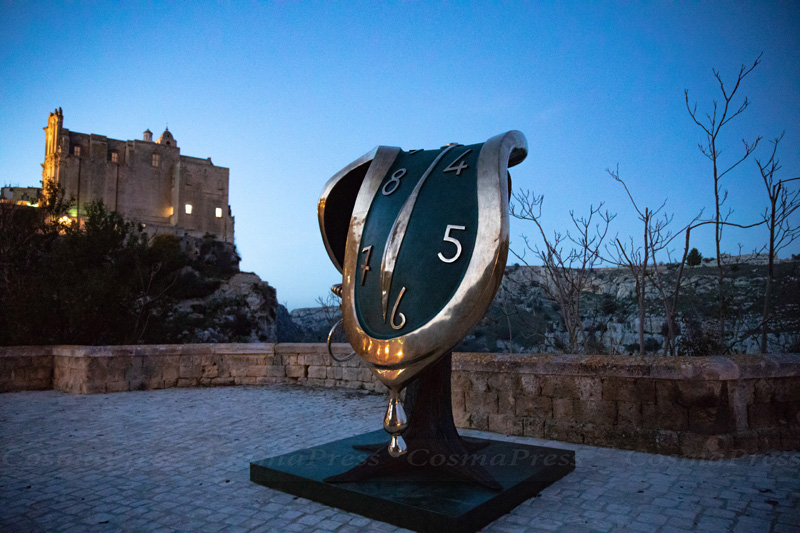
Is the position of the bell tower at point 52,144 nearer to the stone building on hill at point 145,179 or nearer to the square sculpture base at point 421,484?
the stone building on hill at point 145,179

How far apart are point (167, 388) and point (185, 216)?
132 ft

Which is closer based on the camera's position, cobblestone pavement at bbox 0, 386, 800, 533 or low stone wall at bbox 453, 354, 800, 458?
cobblestone pavement at bbox 0, 386, 800, 533

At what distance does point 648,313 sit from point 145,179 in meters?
43.2

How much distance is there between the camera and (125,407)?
5824mm

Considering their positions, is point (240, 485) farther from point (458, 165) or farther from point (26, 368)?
point (26, 368)

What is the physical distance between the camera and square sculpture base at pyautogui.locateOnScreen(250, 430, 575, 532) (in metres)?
2.21

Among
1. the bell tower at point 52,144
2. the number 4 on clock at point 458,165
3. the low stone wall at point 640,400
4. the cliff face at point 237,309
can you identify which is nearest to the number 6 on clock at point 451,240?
the number 4 on clock at point 458,165

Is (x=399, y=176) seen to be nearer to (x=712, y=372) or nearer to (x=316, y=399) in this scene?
(x=712, y=372)

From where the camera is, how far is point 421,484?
2498mm

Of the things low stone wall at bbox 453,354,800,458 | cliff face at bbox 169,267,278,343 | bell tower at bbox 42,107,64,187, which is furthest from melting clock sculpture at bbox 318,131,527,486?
bell tower at bbox 42,107,64,187

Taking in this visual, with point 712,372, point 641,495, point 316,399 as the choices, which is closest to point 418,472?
point 641,495

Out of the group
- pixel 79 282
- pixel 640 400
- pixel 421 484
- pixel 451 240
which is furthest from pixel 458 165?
pixel 79 282

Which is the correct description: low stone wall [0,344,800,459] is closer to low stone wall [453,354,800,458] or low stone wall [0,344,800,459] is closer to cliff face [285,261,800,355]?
low stone wall [453,354,800,458]

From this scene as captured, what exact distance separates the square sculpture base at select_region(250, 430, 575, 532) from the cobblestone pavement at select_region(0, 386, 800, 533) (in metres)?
0.07
